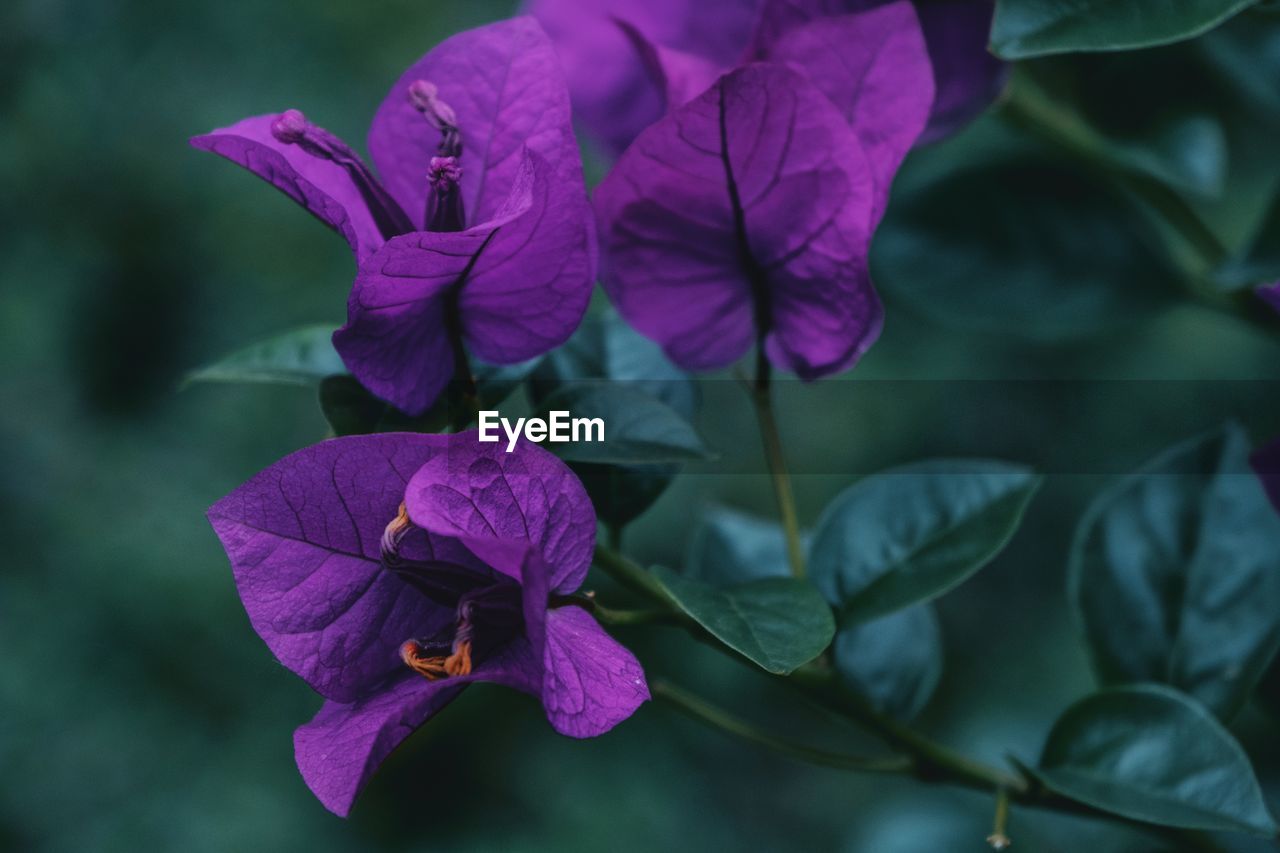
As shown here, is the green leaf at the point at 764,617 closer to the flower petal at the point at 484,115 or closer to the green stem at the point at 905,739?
the green stem at the point at 905,739

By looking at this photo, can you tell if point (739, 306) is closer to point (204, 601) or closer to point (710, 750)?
point (204, 601)

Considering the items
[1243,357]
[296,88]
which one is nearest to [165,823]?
[296,88]

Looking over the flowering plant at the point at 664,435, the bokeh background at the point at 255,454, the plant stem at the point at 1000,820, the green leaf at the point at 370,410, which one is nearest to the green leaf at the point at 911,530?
the flowering plant at the point at 664,435

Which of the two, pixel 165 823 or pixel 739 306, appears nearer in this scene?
pixel 739 306

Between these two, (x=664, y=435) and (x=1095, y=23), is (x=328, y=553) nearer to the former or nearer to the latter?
(x=664, y=435)

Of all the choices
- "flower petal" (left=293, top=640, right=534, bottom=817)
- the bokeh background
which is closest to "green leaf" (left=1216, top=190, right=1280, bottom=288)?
"flower petal" (left=293, top=640, right=534, bottom=817)

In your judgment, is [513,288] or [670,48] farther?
[670,48]

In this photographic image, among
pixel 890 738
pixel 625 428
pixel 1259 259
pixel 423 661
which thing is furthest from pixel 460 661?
pixel 1259 259
